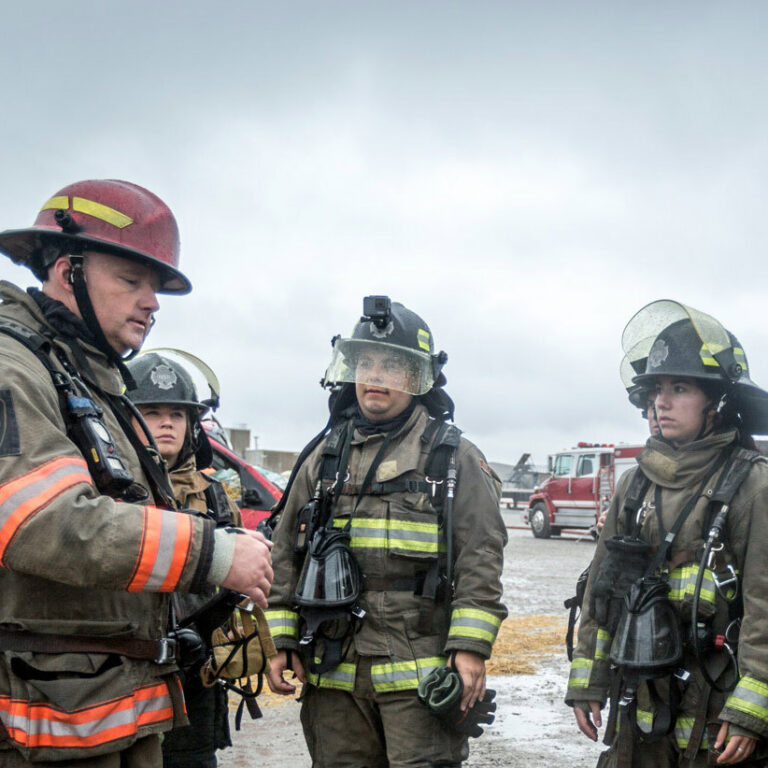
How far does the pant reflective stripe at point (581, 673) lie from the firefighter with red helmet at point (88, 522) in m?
1.61

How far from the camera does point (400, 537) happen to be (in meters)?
3.27

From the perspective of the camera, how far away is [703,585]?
292 centimetres

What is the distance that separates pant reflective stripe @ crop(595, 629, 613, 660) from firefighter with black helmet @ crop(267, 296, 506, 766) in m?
0.39

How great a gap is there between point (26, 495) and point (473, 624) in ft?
5.98

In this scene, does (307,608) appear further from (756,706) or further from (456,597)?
(756,706)

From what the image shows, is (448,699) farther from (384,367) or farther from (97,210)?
(97,210)

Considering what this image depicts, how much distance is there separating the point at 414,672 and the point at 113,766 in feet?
4.16

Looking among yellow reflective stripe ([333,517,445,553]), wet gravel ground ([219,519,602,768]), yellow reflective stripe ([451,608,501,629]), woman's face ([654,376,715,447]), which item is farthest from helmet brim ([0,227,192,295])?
wet gravel ground ([219,519,602,768])

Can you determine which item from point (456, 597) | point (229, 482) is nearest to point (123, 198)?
point (456, 597)

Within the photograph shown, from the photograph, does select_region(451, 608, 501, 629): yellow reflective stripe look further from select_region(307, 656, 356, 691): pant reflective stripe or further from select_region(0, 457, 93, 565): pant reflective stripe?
select_region(0, 457, 93, 565): pant reflective stripe

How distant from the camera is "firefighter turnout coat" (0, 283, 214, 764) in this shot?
193 centimetres

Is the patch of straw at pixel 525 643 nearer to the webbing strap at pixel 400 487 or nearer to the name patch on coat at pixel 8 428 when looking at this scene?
the webbing strap at pixel 400 487

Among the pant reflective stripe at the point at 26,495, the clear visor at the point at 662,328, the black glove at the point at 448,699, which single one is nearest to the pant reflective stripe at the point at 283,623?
the black glove at the point at 448,699

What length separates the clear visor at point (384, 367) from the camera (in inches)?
143
